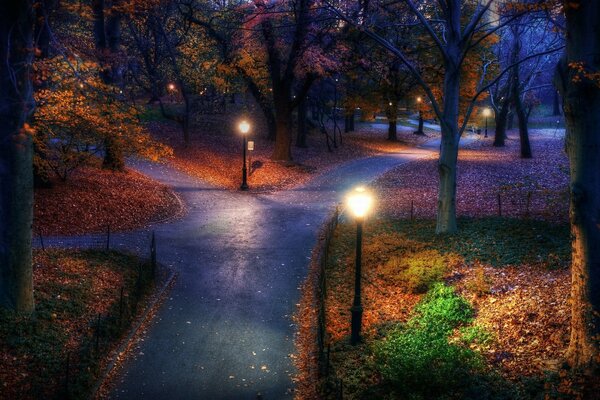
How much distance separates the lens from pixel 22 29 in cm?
913

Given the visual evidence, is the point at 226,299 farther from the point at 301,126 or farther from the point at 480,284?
the point at 301,126

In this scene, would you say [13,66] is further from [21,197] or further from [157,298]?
[157,298]

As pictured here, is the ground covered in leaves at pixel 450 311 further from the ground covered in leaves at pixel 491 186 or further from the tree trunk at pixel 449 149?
the tree trunk at pixel 449 149

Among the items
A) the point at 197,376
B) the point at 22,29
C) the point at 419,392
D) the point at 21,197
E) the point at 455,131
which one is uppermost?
the point at 22,29

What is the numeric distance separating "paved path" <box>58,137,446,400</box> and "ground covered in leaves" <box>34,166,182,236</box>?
1.05m

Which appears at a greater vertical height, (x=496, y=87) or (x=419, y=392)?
(x=496, y=87)

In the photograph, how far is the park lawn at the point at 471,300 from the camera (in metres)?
7.75

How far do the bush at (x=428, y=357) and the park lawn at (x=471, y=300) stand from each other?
3cm

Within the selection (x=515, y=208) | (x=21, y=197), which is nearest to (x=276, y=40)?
(x=515, y=208)

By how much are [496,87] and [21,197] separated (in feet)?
144

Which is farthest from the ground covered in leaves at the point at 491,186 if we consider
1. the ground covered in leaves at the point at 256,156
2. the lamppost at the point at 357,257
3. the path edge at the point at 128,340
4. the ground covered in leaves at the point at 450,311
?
the path edge at the point at 128,340

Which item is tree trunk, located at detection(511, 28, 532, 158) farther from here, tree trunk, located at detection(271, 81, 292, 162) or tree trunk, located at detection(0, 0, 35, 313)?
tree trunk, located at detection(0, 0, 35, 313)

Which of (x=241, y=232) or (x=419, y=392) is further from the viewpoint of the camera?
(x=241, y=232)

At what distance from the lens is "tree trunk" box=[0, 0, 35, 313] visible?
8883 millimetres
